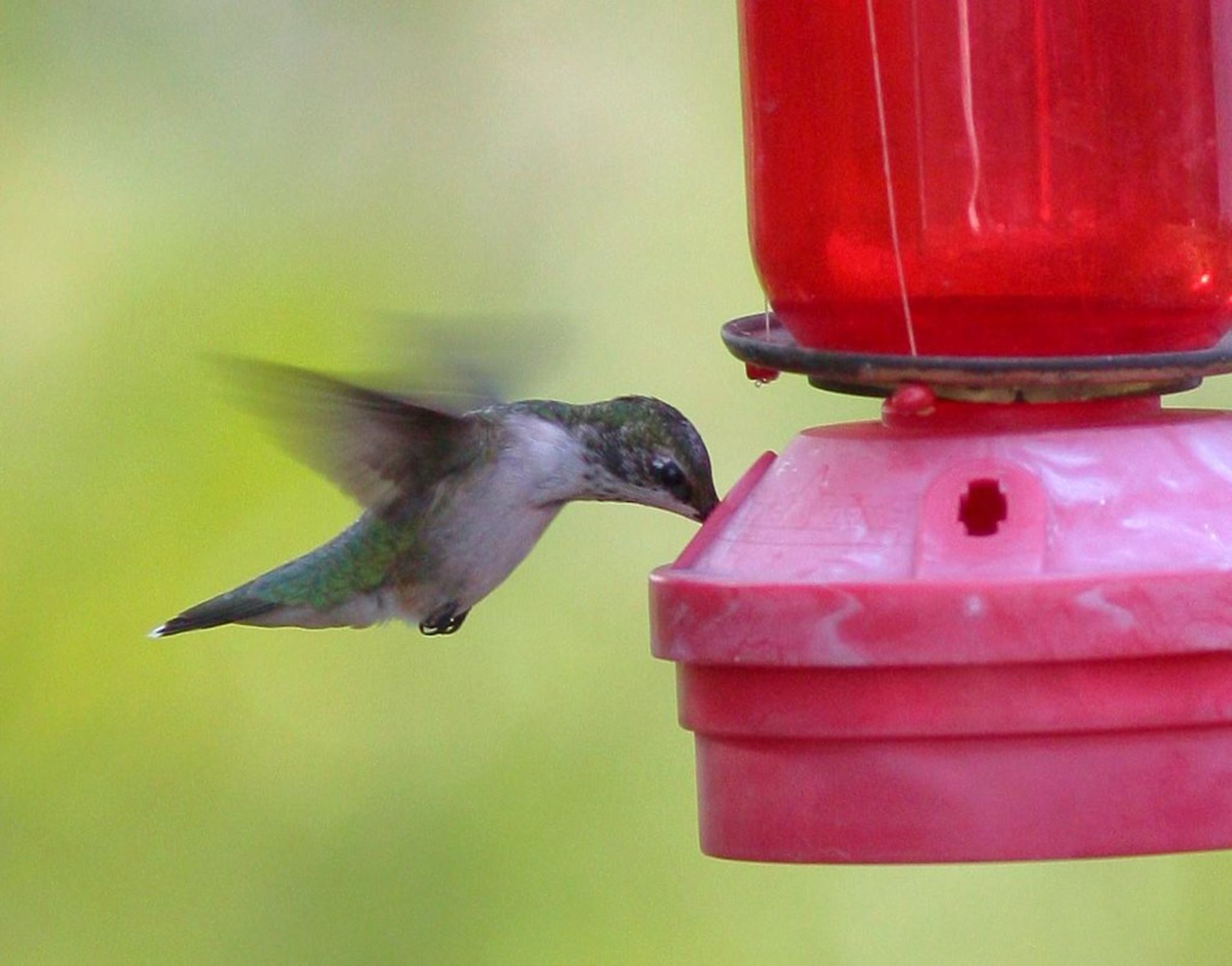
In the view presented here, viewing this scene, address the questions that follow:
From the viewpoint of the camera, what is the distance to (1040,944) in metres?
6.04

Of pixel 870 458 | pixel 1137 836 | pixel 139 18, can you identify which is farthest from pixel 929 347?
pixel 139 18

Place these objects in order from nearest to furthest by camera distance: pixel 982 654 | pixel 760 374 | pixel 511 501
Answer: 1. pixel 982 654
2. pixel 760 374
3. pixel 511 501

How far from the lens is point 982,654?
2.46m

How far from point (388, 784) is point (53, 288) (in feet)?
5.14

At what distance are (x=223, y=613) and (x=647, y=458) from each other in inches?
38.6

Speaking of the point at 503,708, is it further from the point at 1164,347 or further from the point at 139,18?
the point at 1164,347

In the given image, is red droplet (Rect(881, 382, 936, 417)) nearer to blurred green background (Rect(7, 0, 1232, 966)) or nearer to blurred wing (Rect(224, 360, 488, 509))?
blurred wing (Rect(224, 360, 488, 509))

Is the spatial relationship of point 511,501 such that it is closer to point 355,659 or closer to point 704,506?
point 704,506

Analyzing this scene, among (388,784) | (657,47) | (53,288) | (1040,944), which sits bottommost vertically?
(1040,944)

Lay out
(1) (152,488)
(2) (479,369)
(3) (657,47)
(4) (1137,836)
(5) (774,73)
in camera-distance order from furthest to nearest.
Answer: (3) (657,47)
(1) (152,488)
(2) (479,369)
(5) (774,73)
(4) (1137,836)

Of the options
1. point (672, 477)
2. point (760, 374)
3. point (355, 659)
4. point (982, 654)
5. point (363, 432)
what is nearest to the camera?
point (982, 654)

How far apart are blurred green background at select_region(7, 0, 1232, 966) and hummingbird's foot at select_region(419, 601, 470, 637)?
5.15ft

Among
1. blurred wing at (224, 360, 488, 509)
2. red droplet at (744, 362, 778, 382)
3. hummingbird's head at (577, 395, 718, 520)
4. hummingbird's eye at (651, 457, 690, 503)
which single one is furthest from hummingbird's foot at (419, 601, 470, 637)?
red droplet at (744, 362, 778, 382)

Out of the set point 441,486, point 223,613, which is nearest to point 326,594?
point 223,613
